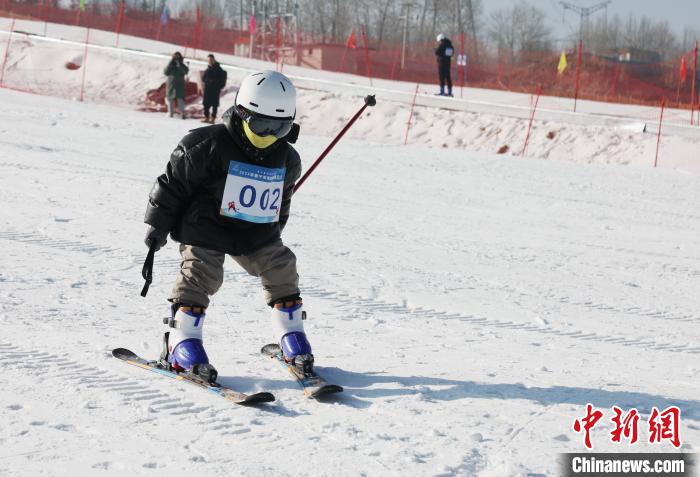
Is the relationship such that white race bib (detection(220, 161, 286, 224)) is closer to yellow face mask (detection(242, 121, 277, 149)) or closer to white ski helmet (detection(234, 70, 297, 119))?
yellow face mask (detection(242, 121, 277, 149))

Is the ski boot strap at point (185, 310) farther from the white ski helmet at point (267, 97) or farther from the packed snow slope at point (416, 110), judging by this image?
the packed snow slope at point (416, 110)

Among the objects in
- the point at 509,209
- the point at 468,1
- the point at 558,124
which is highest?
the point at 468,1

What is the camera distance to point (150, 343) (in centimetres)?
491

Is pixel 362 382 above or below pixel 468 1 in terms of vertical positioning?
below

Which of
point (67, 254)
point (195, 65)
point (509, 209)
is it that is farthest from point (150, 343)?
point (195, 65)

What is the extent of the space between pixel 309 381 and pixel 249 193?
98cm

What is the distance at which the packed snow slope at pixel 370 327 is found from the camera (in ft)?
11.5

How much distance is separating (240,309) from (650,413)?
115 inches

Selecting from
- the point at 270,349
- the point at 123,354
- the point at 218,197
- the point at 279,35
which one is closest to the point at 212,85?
the point at 270,349

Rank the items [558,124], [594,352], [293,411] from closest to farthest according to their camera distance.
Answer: [293,411] < [594,352] < [558,124]

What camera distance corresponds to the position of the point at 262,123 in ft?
13.7

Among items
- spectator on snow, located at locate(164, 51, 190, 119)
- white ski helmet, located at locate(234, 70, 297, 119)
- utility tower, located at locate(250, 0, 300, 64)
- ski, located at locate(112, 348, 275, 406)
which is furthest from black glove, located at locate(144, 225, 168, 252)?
utility tower, located at locate(250, 0, 300, 64)

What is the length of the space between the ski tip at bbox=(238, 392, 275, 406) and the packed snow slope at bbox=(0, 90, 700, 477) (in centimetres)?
6

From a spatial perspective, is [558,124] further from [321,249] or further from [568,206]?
[321,249]
